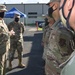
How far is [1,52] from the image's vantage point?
5832 millimetres

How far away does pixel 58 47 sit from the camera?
3236 mm

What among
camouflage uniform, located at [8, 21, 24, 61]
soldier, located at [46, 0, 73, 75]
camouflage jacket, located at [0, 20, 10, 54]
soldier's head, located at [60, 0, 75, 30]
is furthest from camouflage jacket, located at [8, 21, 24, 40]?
soldier's head, located at [60, 0, 75, 30]

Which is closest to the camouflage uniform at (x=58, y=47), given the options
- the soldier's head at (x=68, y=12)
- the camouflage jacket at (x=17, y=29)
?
the soldier's head at (x=68, y=12)

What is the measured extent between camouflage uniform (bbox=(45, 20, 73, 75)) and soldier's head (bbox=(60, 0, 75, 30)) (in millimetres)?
1593

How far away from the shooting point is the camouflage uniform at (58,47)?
309 cm

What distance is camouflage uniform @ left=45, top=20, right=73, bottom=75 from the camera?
3.09 meters

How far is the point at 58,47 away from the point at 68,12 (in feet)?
6.14

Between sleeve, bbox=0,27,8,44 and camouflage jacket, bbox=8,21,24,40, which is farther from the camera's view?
camouflage jacket, bbox=8,21,24,40

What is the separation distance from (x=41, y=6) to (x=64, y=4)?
190 feet

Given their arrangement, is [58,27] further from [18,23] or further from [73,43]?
[18,23]

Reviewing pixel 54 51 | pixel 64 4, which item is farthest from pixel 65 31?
pixel 64 4

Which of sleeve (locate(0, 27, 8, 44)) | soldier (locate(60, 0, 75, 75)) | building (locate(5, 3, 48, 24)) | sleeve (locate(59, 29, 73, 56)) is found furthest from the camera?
building (locate(5, 3, 48, 24))

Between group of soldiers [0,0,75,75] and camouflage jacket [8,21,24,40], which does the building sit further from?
group of soldiers [0,0,75,75]

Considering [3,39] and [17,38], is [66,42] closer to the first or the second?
[3,39]
